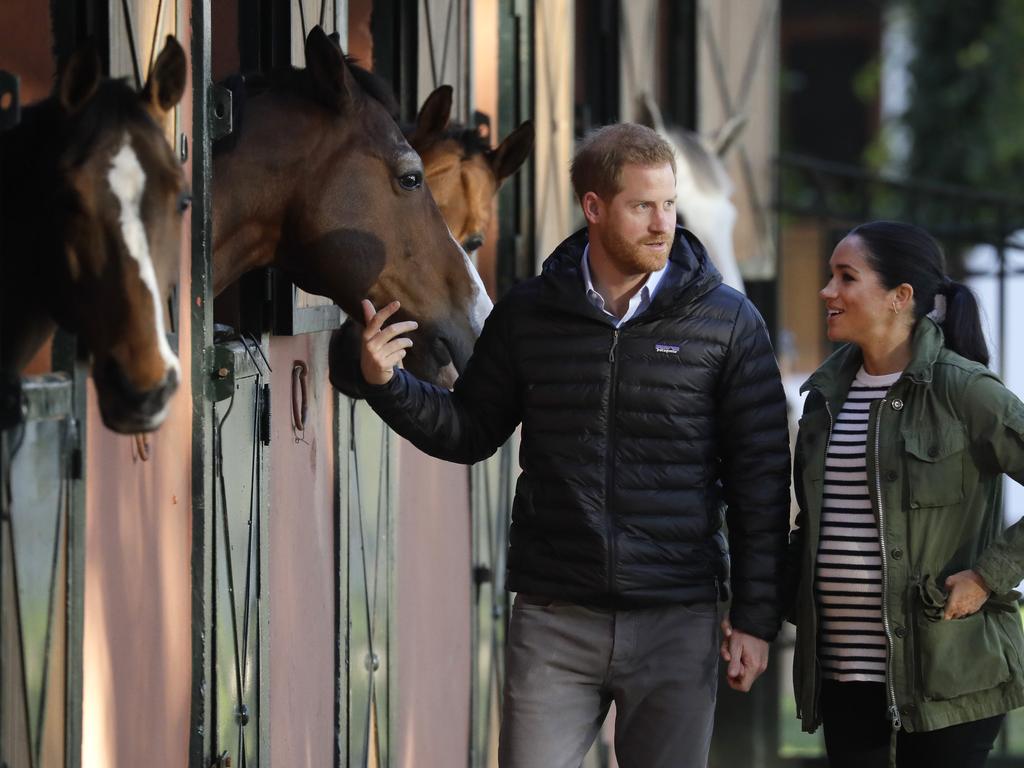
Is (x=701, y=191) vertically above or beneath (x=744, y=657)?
above

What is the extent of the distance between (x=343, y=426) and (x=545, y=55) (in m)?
3.13

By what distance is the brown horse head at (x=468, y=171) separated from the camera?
5297mm

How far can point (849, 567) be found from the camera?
3.51m

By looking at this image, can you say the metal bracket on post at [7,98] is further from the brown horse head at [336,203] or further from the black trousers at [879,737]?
the black trousers at [879,737]

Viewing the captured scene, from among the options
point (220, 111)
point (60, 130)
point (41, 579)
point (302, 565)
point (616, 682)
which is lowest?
point (616, 682)

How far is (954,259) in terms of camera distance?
2016 centimetres

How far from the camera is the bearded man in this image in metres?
3.38

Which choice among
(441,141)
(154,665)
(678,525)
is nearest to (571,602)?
(678,525)

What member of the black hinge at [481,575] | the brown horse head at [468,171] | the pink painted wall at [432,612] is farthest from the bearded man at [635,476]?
the black hinge at [481,575]

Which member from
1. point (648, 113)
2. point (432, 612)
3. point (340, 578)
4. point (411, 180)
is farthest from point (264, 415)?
point (648, 113)

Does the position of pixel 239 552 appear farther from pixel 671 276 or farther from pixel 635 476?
pixel 671 276

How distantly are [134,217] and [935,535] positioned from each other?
1.82 meters

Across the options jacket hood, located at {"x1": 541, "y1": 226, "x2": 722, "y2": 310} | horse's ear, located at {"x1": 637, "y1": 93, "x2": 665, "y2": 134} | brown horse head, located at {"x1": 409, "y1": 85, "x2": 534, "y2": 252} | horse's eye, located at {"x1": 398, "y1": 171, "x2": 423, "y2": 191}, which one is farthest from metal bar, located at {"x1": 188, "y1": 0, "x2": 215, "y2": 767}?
horse's ear, located at {"x1": 637, "y1": 93, "x2": 665, "y2": 134}

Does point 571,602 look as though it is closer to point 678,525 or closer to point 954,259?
point 678,525
